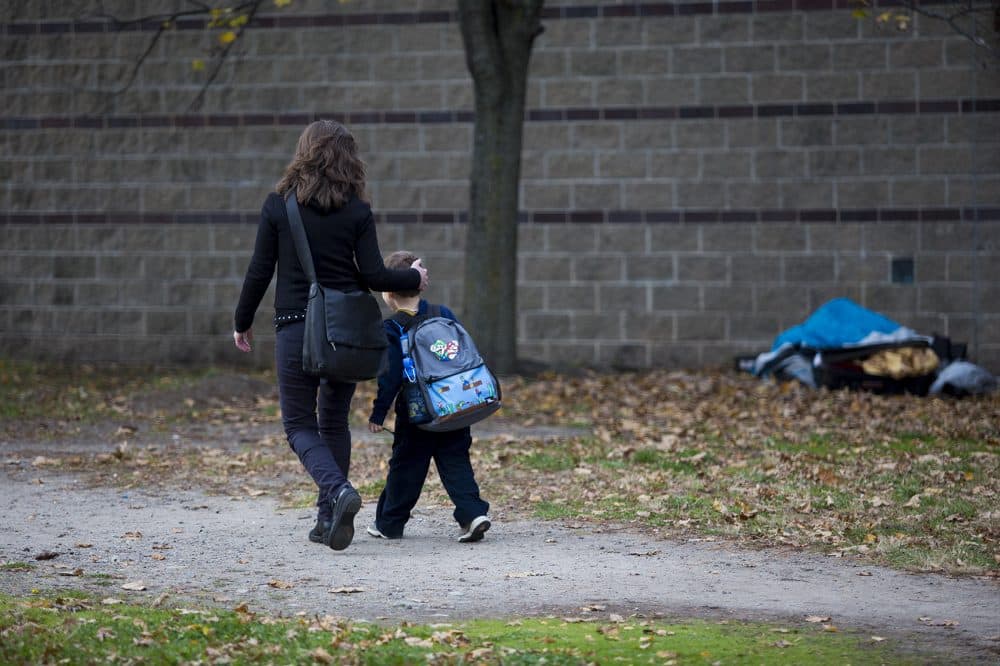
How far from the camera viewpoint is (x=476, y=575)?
19.3ft

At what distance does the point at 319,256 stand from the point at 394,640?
218cm

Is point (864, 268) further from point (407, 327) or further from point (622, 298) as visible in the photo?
point (407, 327)

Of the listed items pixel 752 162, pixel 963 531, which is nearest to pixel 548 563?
pixel 963 531

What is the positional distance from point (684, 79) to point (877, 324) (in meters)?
3.33

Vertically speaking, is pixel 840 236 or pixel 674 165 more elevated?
pixel 674 165

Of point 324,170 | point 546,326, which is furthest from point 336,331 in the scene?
point 546,326

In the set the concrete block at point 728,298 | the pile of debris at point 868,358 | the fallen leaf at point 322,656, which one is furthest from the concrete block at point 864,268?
the fallen leaf at point 322,656

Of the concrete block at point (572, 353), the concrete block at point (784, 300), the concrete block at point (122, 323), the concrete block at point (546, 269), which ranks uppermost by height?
the concrete block at point (546, 269)

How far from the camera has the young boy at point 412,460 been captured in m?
6.51

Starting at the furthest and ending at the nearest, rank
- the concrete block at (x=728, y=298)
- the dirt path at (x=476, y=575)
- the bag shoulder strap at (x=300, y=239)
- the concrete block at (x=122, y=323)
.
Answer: the concrete block at (x=122, y=323) → the concrete block at (x=728, y=298) → the bag shoulder strap at (x=300, y=239) → the dirt path at (x=476, y=575)

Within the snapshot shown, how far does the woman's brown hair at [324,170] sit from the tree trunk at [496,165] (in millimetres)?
6451

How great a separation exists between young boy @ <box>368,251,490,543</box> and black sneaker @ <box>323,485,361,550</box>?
0.42m

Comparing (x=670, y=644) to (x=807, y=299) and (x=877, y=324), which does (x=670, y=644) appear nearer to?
(x=877, y=324)

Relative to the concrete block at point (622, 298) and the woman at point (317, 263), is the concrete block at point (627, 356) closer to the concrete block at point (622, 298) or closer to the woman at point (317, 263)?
the concrete block at point (622, 298)
